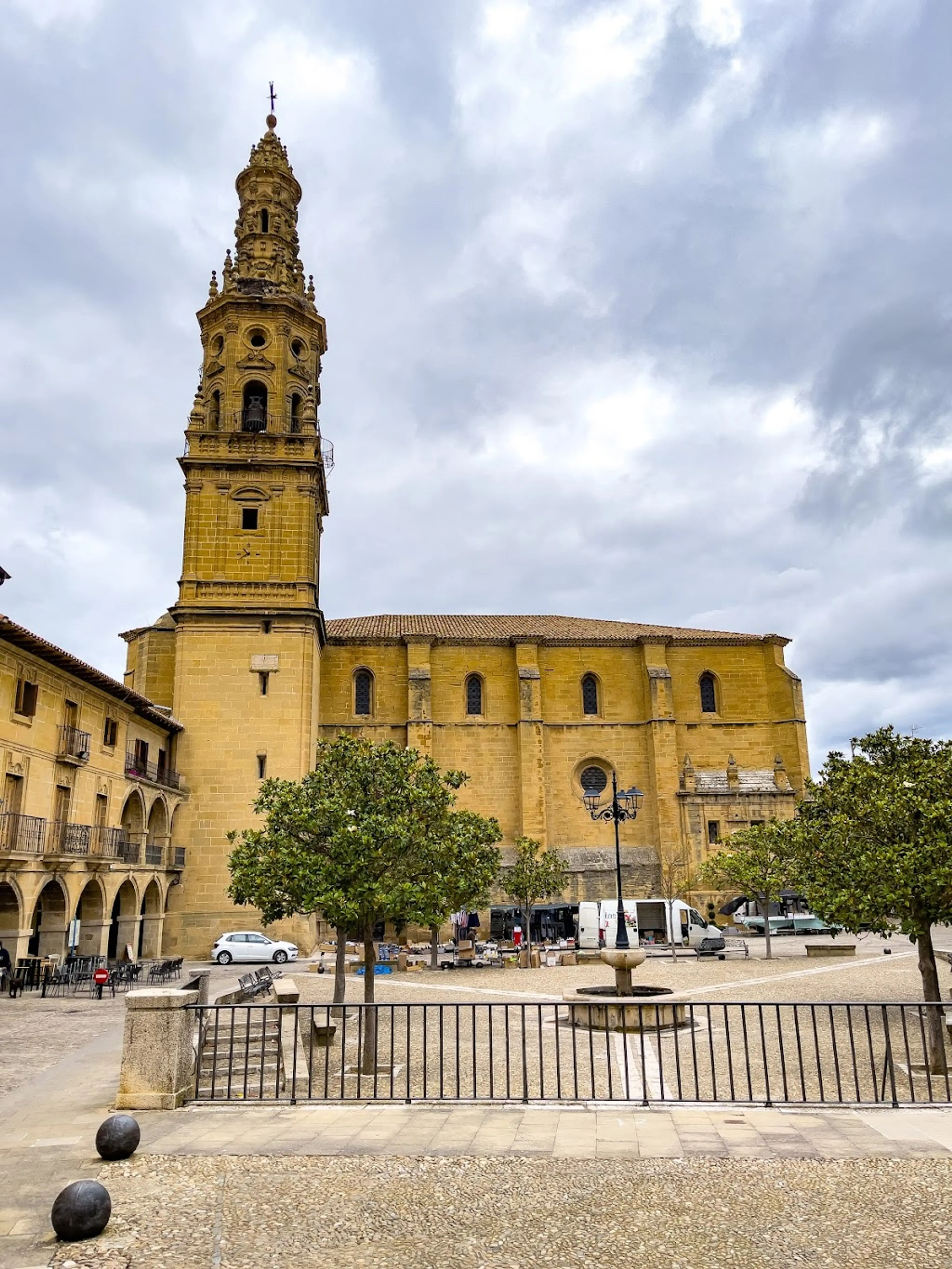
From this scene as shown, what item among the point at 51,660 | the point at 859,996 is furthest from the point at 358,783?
the point at 51,660

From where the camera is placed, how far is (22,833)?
21188mm

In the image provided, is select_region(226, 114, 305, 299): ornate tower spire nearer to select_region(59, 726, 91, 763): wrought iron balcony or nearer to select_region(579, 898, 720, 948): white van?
select_region(59, 726, 91, 763): wrought iron balcony

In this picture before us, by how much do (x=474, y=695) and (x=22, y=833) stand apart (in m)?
24.6

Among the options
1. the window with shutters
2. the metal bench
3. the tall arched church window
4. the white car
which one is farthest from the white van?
the window with shutters

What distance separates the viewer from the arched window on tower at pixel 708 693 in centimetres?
4484

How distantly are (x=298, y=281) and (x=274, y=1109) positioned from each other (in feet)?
123

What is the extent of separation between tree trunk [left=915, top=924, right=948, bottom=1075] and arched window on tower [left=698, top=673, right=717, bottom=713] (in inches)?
1239

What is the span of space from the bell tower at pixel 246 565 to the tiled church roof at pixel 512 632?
563 centimetres

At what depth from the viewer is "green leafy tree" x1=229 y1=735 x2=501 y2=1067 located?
13.0m

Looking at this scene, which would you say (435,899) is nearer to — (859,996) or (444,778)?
(444,778)

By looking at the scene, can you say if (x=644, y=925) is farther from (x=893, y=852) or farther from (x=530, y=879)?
(x=893, y=852)

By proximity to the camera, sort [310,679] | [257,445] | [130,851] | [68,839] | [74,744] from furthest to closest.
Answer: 1. [257,445]
2. [310,679]
3. [130,851]
4. [74,744]
5. [68,839]

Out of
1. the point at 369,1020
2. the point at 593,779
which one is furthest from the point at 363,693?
the point at 369,1020

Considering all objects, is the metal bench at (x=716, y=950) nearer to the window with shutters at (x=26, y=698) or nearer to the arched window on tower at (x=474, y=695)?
the arched window on tower at (x=474, y=695)
